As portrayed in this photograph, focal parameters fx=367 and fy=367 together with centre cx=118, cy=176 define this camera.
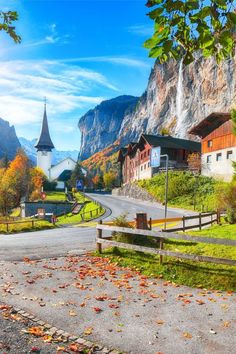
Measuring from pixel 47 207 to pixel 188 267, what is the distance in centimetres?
5489

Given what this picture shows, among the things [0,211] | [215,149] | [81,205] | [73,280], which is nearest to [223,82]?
[215,149]

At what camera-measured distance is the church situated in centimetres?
13323

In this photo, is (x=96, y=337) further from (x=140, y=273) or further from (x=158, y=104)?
(x=158, y=104)

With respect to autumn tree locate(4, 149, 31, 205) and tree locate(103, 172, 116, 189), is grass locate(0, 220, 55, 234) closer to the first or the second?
autumn tree locate(4, 149, 31, 205)

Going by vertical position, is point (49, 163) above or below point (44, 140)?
below

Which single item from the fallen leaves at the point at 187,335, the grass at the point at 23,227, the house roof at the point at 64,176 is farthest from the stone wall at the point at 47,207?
the house roof at the point at 64,176

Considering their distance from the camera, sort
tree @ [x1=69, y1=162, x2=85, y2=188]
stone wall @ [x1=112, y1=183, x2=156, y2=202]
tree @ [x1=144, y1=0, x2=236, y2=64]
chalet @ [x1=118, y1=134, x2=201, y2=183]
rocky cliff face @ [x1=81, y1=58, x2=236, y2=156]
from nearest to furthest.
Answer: tree @ [x1=144, y1=0, x2=236, y2=64]
stone wall @ [x1=112, y1=183, x2=156, y2=202]
chalet @ [x1=118, y1=134, x2=201, y2=183]
rocky cliff face @ [x1=81, y1=58, x2=236, y2=156]
tree @ [x1=69, y1=162, x2=85, y2=188]

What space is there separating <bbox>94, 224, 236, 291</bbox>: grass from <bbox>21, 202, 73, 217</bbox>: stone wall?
49714mm

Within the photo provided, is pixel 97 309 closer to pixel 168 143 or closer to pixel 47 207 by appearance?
pixel 47 207

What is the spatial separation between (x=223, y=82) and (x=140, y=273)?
10055cm

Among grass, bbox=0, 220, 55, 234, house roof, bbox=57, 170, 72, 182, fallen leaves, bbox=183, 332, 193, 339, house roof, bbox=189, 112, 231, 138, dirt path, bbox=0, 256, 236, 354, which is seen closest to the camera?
dirt path, bbox=0, 256, 236, 354

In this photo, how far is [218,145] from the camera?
53.8 metres

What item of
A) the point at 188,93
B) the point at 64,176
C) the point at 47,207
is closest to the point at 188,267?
the point at 47,207

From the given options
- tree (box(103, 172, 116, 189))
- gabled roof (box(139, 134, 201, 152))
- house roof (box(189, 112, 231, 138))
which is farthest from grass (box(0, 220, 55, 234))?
tree (box(103, 172, 116, 189))
